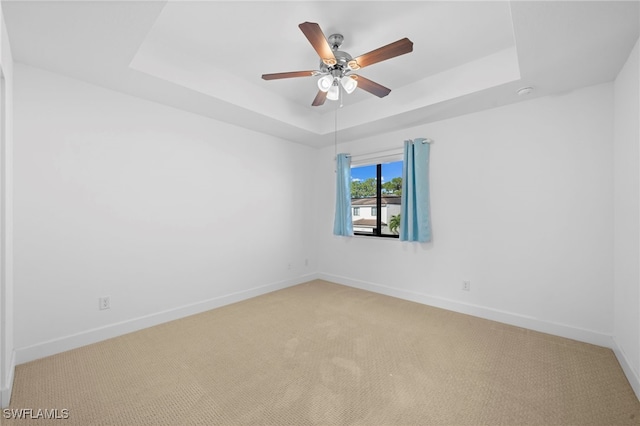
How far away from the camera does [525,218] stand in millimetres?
2881

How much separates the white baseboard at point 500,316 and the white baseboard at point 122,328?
1.74 meters

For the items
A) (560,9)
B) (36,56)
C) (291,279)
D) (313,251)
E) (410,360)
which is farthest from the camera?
(313,251)

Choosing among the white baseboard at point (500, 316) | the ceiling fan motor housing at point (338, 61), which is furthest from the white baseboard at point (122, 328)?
the ceiling fan motor housing at point (338, 61)

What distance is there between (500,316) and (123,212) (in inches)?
156

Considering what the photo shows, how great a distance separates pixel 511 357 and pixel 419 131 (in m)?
2.61

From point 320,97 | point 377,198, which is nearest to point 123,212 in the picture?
point 320,97

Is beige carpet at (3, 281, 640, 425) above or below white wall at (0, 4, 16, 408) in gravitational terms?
below

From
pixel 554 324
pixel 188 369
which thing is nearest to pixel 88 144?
pixel 188 369

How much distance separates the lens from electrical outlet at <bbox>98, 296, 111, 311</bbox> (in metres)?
2.57

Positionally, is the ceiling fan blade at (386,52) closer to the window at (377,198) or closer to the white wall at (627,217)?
the white wall at (627,217)

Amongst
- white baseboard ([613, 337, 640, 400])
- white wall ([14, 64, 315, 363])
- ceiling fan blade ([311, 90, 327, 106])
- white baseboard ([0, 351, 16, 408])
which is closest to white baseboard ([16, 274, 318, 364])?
white wall ([14, 64, 315, 363])

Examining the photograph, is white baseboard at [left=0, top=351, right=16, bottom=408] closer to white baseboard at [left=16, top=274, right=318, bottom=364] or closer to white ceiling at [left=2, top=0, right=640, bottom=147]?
white baseboard at [left=16, top=274, right=318, bottom=364]

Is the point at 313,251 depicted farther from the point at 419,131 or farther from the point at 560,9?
the point at 560,9

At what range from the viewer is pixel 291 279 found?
4422 mm
